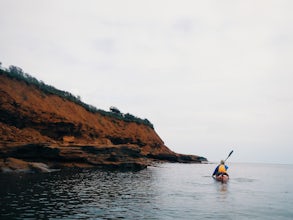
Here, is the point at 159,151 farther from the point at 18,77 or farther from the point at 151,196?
the point at 151,196

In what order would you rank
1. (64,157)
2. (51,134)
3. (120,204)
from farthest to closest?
(51,134), (64,157), (120,204)

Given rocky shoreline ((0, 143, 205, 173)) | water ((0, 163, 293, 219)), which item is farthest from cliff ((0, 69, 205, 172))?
water ((0, 163, 293, 219))

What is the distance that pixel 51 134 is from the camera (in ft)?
190

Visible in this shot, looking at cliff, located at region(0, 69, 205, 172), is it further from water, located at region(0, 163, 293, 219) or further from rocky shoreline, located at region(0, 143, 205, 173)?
Answer: water, located at region(0, 163, 293, 219)

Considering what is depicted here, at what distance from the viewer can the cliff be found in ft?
133

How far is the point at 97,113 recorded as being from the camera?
268 feet

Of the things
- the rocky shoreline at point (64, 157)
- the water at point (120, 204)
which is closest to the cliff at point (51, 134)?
the rocky shoreline at point (64, 157)

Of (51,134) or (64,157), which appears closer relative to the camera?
(64,157)

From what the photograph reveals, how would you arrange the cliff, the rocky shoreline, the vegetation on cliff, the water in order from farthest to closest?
the vegetation on cliff → the cliff → the rocky shoreline → the water

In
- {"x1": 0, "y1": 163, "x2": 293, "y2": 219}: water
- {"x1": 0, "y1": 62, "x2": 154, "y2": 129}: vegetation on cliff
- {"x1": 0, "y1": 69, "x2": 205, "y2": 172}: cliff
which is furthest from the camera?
{"x1": 0, "y1": 62, "x2": 154, "y2": 129}: vegetation on cliff

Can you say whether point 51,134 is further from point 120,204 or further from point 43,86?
point 120,204

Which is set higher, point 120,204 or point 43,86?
point 43,86

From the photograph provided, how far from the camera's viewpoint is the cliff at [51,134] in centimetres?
4061

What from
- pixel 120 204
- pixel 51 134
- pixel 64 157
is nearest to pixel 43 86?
pixel 51 134
